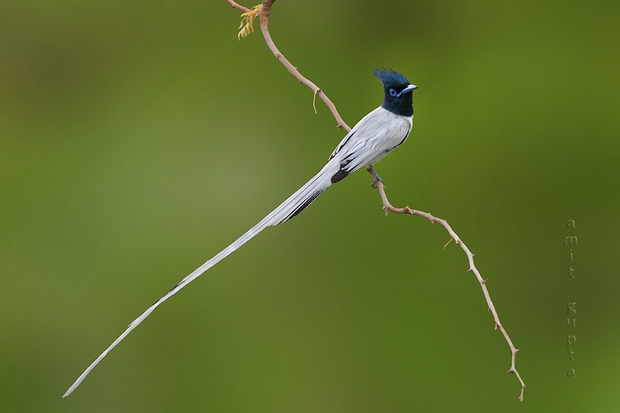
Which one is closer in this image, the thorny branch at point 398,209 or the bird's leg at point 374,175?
the thorny branch at point 398,209

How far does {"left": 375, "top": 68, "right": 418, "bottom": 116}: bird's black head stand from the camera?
78cm

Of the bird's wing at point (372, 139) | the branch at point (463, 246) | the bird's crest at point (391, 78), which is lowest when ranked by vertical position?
the branch at point (463, 246)

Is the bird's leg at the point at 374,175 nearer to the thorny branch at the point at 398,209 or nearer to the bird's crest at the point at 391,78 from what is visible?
the thorny branch at the point at 398,209

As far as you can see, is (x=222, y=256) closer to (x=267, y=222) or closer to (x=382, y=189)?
(x=267, y=222)

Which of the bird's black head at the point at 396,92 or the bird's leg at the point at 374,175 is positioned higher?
the bird's black head at the point at 396,92

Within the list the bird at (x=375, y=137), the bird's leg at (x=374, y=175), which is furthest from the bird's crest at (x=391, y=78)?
the bird's leg at (x=374, y=175)

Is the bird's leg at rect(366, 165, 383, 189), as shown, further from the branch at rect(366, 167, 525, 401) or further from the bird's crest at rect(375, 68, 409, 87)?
Answer: the bird's crest at rect(375, 68, 409, 87)

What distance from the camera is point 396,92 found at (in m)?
0.79

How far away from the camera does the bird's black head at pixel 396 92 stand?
783 mm

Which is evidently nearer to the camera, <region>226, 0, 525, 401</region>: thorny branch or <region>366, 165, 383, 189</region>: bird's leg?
<region>226, 0, 525, 401</region>: thorny branch

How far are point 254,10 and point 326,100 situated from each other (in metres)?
0.18

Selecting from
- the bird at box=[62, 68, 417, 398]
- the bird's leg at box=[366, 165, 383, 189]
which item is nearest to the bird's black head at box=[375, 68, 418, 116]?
the bird at box=[62, 68, 417, 398]

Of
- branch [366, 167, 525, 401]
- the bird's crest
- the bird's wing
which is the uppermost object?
the bird's crest

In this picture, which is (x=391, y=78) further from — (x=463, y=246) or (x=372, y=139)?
(x=463, y=246)
